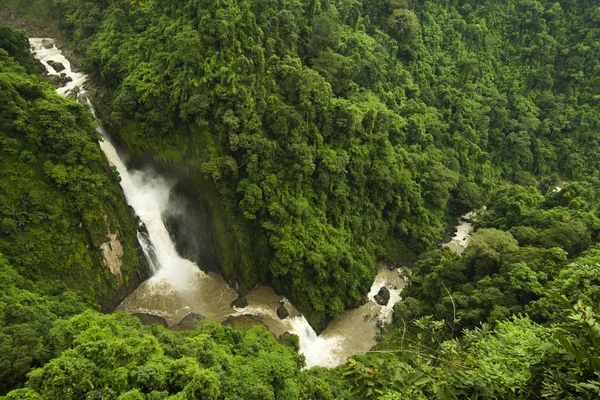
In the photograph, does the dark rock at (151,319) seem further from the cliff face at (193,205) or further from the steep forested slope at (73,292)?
the cliff face at (193,205)

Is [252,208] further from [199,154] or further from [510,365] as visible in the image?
[510,365]

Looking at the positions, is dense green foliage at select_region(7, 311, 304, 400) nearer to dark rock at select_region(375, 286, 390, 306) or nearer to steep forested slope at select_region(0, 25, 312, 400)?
steep forested slope at select_region(0, 25, 312, 400)

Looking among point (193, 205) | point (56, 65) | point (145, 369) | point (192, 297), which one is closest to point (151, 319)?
point (192, 297)

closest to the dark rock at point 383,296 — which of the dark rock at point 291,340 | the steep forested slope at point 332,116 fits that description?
the steep forested slope at point 332,116

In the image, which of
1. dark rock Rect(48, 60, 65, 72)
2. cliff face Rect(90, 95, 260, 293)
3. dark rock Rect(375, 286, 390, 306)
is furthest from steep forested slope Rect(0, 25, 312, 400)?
dark rock Rect(375, 286, 390, 306)

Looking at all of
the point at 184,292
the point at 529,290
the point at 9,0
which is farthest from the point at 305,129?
the point at 9,0

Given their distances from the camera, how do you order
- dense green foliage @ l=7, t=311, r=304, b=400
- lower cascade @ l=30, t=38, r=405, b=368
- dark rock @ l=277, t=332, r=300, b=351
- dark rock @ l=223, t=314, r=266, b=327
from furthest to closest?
lower cascade @ l=30, t=38, r=405, b=368, dark rock @ l=223, t=314, r=266, b=327, dark rock @ l=277, t=332, r=300, b=351, dense green foliage @ l=7, t=311, r=304, b=400
